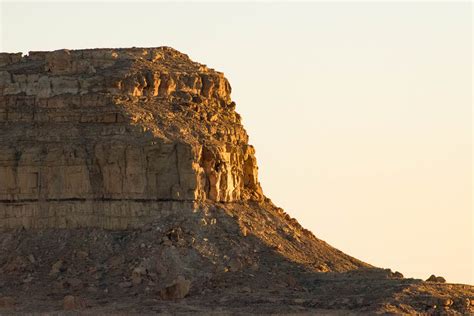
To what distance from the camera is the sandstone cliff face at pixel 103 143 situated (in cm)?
10312

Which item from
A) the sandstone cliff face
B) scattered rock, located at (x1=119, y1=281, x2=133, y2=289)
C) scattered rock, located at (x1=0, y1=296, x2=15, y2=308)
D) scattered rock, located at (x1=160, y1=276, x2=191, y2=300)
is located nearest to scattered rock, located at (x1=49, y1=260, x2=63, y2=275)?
the sandstone cliff face

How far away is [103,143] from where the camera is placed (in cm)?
10350

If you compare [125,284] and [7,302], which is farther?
[125,284]

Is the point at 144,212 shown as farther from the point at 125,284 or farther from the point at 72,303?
the point at 72,303

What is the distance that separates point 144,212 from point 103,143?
382 cm

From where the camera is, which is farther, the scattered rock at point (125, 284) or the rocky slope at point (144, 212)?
the scattered rock at point (125, 284)

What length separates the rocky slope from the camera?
9881cm

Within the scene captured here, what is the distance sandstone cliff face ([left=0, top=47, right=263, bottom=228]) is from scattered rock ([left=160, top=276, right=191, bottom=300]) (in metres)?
5.34

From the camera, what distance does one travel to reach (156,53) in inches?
4264

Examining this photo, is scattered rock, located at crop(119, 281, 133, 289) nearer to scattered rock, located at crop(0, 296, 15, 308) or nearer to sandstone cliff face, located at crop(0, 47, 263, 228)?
sandstone cliff face, located at crop(0, 47, 263, 228)

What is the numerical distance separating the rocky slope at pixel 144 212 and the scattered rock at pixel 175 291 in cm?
6

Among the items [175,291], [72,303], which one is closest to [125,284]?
[175,291]

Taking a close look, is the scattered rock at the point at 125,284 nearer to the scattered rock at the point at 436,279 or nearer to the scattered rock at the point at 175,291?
the scattered rock at the point at 175,291

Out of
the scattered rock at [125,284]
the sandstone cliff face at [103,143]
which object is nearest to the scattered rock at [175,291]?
the scattered rock at [125,284]
